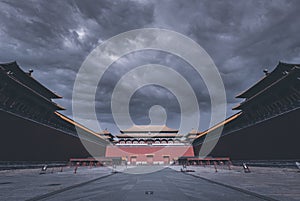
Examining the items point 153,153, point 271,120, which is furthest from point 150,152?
point 271,120

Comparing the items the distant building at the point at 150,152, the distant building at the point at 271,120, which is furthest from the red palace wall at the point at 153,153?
the distant building at the point at 271,120

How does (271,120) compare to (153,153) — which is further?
(153,153)

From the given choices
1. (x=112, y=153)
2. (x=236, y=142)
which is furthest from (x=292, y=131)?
(x=112, y=153)

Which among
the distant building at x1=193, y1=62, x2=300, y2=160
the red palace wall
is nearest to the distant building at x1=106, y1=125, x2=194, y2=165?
the red palace wall

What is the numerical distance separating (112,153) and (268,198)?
4657 cm

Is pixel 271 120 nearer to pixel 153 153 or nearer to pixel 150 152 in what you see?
pixel 153 153

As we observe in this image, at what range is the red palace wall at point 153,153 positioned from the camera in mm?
47963

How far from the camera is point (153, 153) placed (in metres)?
48.3

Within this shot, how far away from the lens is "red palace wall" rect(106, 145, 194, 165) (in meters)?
48.0

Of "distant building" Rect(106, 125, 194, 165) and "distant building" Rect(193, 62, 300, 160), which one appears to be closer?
"distant building" Rect(193, 62, 300, 160)

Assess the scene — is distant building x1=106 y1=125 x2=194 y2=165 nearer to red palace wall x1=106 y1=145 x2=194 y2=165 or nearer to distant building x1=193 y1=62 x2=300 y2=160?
red palace wall x1=106 y1=145 x2=194 y2=165

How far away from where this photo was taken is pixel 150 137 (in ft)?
175

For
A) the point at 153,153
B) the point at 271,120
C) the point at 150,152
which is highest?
the point at 150,152

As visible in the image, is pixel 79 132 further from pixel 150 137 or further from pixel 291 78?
pixel 291 78
